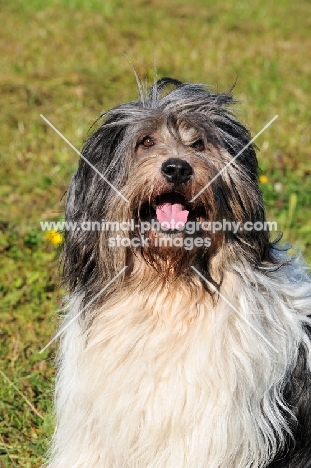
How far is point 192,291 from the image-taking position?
3180 mm

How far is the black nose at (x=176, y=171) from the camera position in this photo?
297 centimetres

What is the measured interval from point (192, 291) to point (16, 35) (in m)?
6.65

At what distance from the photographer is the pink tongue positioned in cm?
306

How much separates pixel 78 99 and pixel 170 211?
455 cm

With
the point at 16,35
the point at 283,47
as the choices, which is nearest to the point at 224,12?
the point at 283,47

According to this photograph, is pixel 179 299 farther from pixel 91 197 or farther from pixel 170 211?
pixel 91 197

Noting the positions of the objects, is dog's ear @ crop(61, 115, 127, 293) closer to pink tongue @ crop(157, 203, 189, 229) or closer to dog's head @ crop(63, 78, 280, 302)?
dog's head @ crop(63, 78, 280, 302)

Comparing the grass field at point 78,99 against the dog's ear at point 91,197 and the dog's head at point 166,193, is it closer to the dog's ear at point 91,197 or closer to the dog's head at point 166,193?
the dog's head at point 166,193

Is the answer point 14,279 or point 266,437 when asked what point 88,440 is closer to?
point 266,437

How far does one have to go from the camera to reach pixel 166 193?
3.04 m
